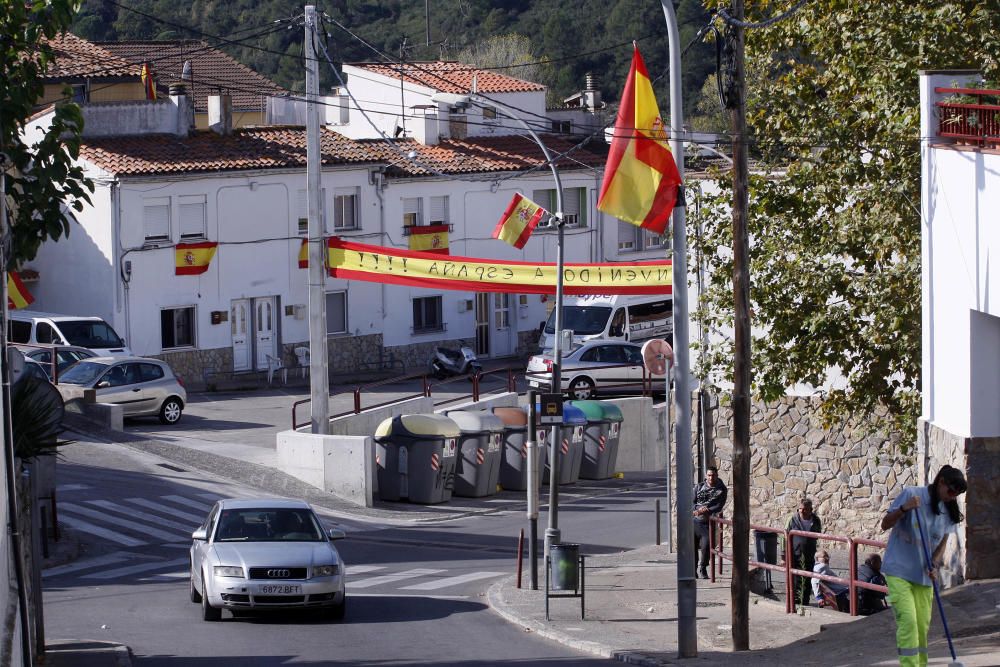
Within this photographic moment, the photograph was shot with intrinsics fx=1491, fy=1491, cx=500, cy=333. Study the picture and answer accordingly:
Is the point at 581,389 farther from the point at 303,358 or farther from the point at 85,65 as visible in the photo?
the point at 85,65

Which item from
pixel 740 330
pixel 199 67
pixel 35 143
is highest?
pixel 199 67

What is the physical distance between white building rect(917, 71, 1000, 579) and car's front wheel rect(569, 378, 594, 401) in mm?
21209

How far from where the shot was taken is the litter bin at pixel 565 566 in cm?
1838

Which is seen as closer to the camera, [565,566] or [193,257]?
[565,566]

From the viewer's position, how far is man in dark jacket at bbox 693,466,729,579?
67.9ft

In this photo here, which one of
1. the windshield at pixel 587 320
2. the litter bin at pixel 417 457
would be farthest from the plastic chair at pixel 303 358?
the litter bin at pixel 417 457

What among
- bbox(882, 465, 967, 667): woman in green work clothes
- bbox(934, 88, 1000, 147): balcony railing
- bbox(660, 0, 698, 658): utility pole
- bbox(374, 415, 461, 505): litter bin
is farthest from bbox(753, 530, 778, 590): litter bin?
bbox(374, 415, 461, 505): litter bin

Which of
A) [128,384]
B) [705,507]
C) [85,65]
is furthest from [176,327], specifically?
[705,507]

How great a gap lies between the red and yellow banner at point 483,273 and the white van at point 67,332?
10.3 metres

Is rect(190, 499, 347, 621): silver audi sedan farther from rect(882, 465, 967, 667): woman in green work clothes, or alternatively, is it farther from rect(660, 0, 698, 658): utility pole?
rect(882, 465, 967, 667): woman in green work clothes

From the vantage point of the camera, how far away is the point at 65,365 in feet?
119

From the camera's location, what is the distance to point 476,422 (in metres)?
30.6

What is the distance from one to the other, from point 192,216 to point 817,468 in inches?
965

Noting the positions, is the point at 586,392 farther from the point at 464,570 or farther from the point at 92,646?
the point at 92,646
